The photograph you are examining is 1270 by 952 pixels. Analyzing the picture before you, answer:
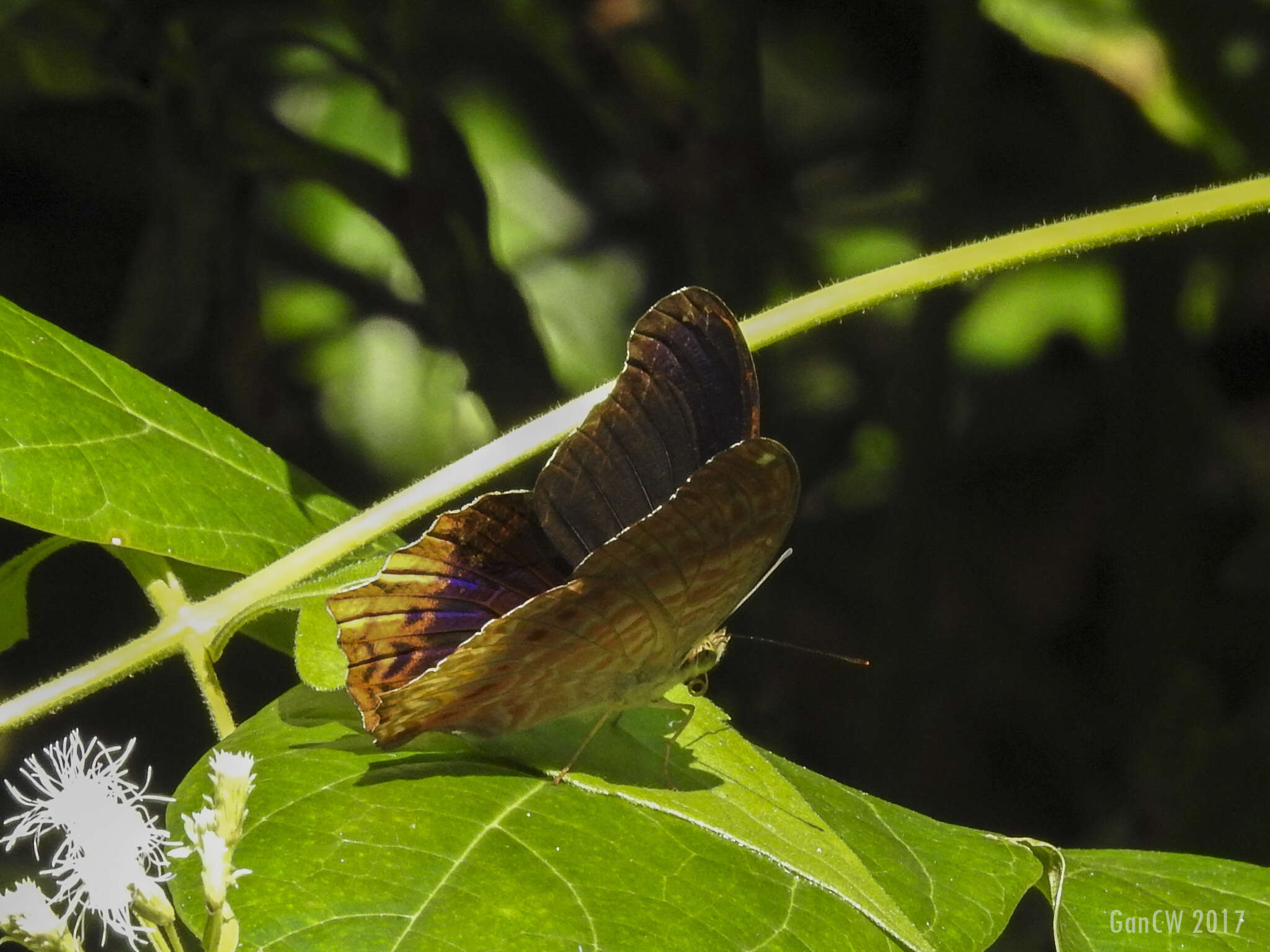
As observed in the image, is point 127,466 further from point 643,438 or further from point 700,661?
point 700,661

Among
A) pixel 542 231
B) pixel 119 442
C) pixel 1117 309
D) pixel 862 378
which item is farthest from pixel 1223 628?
pixel 119 442

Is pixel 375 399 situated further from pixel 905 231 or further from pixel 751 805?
pixel 751 805

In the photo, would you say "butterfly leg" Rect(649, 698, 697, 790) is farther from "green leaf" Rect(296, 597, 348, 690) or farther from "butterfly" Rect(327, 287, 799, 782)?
"green leaf" Rect(296, 597, 348, 690)

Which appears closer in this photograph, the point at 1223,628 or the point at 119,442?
the point at 119,442

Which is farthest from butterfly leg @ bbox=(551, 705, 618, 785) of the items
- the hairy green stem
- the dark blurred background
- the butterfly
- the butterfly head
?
the dark blurred background

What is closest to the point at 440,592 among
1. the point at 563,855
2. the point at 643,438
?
the point at 643,438

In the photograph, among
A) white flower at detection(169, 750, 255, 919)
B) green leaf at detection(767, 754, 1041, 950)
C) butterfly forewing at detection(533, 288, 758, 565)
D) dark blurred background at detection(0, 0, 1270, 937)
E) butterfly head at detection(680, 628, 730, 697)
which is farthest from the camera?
dark blurred background at detection(0, 0, 1270, 937)

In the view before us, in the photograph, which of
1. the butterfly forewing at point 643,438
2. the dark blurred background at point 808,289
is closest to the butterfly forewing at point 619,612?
the butterfly forewing at point 643,438
